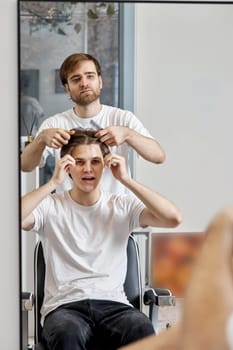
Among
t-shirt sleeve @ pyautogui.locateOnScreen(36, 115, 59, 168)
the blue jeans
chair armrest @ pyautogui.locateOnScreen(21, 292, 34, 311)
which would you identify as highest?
t-shirt sleeve @ pyautogui.locateOnScreen(36, 115, 59, 168)

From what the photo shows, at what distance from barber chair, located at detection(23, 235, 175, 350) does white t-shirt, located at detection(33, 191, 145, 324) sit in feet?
0.06

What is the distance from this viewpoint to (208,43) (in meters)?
1.56

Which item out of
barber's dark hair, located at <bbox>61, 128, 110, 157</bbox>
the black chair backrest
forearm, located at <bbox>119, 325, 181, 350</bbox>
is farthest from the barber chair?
forearm, located at <bbox>119, 325, 181, 350</bbox>

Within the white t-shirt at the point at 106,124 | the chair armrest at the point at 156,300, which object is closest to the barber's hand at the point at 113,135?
the white t-shirt at the point at 106,124

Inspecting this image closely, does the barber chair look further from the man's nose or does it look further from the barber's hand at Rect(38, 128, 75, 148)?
the man's nose

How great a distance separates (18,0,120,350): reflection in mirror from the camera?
1547mm

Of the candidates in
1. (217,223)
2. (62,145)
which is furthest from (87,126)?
(217,223)

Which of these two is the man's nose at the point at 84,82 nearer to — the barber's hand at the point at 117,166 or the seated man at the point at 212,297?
the barber's hand at the point at 117,166

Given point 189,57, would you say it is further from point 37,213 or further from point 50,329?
point 50,329

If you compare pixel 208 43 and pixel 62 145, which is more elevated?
pixel 208 43

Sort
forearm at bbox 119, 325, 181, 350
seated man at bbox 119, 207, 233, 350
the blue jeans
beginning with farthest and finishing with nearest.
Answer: the blue jeans
forearm at bbox 119, 325, 181, 350
seated man at bbox 119, 207, 233, 350

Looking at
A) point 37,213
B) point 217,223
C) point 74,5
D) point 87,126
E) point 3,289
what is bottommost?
point 3,289

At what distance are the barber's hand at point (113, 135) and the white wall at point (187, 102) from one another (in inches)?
2.4

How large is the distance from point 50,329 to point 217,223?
3.12 feet
